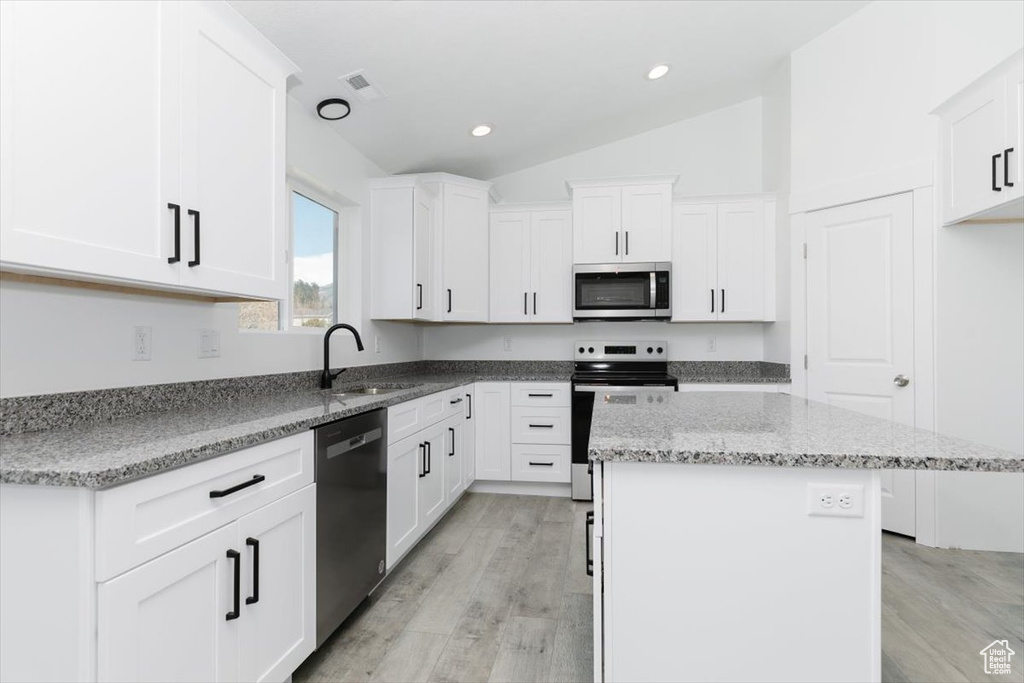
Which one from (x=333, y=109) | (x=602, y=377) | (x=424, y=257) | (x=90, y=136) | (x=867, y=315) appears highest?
(x=333, y=109)

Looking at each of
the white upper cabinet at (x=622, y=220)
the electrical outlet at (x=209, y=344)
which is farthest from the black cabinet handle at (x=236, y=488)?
the white upper cabinet at (x=622, y=220)

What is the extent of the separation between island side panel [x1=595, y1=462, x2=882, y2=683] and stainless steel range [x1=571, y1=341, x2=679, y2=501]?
1.98m

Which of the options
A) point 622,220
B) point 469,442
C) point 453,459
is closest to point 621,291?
point 622,220

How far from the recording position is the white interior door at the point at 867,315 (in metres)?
3.04

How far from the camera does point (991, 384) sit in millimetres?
2822

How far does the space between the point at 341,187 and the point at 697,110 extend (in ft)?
9.44

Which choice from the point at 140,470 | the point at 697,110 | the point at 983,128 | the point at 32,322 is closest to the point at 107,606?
the point at 140,470

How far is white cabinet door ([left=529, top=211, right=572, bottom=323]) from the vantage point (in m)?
4.13

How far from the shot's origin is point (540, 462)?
3852mm

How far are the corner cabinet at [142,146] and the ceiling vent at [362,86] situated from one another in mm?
632

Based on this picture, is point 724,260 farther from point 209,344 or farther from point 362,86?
point 209,344

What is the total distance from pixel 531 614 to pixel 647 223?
2825mm

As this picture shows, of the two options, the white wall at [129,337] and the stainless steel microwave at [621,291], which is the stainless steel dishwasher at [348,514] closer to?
the white wall at [129,337]

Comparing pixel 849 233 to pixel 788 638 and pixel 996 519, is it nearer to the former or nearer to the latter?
pixel 996 519
